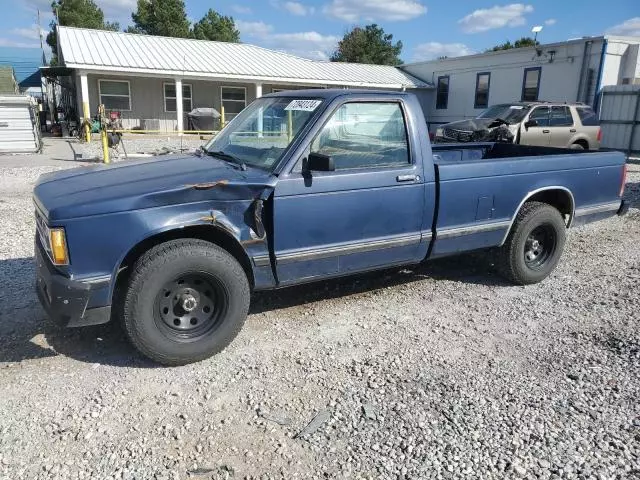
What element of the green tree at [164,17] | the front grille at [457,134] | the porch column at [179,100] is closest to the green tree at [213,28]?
the green tree at [164,17]

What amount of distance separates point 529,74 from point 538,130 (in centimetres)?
1040

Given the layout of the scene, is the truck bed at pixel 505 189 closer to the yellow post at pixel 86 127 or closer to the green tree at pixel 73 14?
the yellow post at pixel 86 127

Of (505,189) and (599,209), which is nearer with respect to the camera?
(505,189)

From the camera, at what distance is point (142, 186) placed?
11.0ft

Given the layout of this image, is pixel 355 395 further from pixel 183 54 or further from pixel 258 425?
pixel 183 54

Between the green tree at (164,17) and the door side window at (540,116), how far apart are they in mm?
44834

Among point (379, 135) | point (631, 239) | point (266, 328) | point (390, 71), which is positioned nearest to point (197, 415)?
point (266, 328)

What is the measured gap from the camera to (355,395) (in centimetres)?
322

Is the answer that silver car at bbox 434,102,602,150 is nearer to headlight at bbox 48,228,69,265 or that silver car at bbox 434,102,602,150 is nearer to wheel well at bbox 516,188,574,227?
wheel well at bbox 516,188,574,227

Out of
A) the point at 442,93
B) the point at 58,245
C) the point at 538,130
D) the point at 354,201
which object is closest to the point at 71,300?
the point at 58,245

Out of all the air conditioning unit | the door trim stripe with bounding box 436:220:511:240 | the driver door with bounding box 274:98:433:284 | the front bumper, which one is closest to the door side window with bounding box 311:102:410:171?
the driver door with bounding box 274:98:433:284

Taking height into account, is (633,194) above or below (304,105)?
below

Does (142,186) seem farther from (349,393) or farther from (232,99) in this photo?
(232,99)

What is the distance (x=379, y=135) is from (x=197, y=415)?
2546 mm
